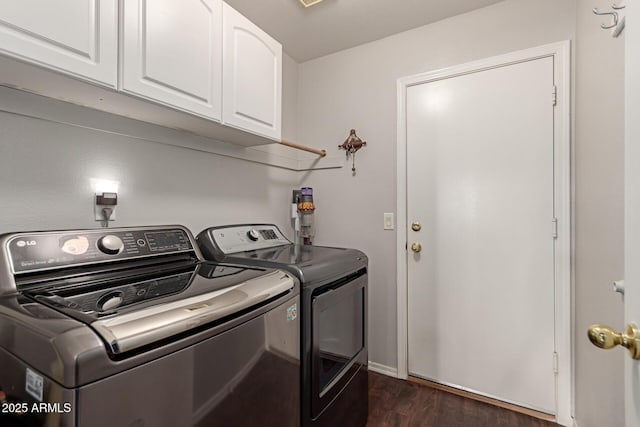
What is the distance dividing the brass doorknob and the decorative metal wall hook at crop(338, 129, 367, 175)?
1.77 meters

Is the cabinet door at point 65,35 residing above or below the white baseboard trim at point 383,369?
above

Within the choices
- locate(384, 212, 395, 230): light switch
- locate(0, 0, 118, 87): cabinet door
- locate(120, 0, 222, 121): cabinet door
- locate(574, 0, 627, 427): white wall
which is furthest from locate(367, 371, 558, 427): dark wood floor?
locate(0, 0, 118, 87): cabinet door

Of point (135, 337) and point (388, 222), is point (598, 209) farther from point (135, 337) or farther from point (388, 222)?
point (135, 337)

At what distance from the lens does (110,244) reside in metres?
1.08

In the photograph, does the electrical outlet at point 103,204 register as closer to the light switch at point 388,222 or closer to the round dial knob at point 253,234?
the round dial knob at point 253,234

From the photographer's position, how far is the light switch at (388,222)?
2.09 metres

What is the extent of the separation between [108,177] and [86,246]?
38 cm

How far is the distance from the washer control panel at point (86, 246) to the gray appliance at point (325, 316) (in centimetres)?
22

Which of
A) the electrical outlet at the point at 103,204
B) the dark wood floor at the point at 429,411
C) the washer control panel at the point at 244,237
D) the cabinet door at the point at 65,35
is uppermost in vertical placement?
the cabinet door at the point at 65,35

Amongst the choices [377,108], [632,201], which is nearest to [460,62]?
[377,108]

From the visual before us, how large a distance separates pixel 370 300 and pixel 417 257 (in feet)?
1.57

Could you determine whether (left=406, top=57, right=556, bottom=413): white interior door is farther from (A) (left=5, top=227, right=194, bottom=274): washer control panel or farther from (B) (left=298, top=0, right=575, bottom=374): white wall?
(A) (left=5, top=227, right=194, bottom=274): washer control panel

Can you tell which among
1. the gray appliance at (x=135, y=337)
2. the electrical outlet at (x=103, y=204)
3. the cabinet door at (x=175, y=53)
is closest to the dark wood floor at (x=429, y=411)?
the gray appliance at (x=135, y=337)

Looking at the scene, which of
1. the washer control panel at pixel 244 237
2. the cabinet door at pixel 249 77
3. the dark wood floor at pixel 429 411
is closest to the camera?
the cabinet door at pixel 249 77
